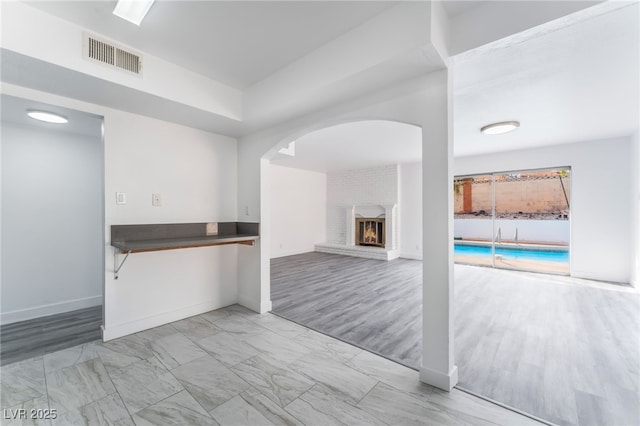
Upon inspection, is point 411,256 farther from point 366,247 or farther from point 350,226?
point 350,226

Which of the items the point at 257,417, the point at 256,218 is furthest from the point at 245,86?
the point at 257,417

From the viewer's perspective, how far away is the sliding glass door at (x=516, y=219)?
5676 millimetres

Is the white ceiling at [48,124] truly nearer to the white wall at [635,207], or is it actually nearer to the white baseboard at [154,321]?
the white baseboard at [154,321]

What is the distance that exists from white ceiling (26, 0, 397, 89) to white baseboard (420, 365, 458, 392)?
8.32ft

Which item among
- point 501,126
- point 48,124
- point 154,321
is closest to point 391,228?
point 501,126

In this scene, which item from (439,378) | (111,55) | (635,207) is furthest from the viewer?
(635,207)

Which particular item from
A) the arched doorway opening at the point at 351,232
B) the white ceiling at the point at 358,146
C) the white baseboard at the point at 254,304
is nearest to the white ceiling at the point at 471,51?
the arched doorway opening at the point at 351,232

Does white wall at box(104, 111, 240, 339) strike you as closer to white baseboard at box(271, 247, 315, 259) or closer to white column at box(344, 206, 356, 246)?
white baseboard at box(271, 247, 315, 259)

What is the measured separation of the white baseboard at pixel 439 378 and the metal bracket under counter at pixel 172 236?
211 centimetres

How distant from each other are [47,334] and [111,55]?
2760 mm

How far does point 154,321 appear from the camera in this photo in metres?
2.75

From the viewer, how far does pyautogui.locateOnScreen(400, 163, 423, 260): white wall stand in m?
6.62

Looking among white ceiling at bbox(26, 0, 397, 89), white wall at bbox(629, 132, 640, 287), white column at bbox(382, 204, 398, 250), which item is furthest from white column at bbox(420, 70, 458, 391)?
white column at bbox(382, 204, 398, 250)

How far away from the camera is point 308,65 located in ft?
7.23
